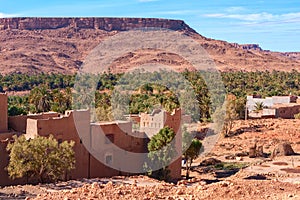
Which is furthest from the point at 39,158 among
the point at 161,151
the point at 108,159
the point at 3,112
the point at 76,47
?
the point at 76,47

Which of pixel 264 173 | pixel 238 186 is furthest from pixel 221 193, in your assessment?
pixel 264 173

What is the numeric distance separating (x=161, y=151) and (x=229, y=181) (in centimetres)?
818

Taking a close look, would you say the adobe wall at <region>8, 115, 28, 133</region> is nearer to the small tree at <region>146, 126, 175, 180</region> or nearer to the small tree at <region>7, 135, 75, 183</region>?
the small tree at <region>7, 135, 75, 183</region>

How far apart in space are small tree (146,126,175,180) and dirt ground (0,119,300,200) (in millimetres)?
1563

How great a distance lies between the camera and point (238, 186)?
1161 centimetres

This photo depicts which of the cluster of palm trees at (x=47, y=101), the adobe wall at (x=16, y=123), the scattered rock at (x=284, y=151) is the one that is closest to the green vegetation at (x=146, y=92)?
the cluster of palm trees at (x=47, y=101)

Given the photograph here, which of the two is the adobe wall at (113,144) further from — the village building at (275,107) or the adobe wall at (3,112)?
the village building at (275,107)

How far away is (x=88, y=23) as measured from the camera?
148000 millimetres

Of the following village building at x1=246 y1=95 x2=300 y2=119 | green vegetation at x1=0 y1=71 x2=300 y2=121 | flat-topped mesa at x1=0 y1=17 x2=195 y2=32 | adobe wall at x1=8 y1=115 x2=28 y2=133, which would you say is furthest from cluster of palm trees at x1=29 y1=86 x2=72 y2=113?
flat-topped mesa at x1=0 y1=17 x2=195 y2=32

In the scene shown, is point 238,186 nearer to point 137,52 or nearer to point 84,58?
point 137,52

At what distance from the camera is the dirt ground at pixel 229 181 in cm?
1103

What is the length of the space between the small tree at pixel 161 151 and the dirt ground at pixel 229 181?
1563mm

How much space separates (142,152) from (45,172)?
5.94m

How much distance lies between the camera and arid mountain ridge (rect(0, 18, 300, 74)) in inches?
4247
